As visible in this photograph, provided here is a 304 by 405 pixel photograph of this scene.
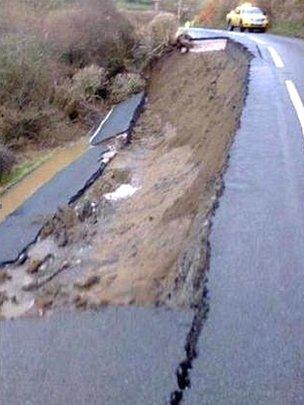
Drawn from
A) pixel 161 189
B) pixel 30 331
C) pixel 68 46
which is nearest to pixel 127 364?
pixel 30 331

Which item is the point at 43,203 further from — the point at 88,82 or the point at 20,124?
the point at 88,82

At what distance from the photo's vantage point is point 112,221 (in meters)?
12.9

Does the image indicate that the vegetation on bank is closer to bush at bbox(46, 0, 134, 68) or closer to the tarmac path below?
bush at bbox(46, 0, 134, 68)

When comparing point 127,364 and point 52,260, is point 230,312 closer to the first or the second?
point 127,364

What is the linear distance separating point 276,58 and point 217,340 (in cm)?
1668

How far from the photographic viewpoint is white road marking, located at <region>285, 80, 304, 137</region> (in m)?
13.4

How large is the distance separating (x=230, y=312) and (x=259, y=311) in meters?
0.27

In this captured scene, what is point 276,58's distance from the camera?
21.4 m

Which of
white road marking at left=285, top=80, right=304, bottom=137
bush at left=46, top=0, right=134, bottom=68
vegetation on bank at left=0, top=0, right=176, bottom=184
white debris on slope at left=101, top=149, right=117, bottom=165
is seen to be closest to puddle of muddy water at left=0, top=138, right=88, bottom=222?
vegetation on bank at left=0, top=0, right=176, bottom=184

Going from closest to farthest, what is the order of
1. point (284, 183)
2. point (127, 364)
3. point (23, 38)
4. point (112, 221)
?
point (127, 364)
point (284, 183)
point (112, 221)
point (23, 38)

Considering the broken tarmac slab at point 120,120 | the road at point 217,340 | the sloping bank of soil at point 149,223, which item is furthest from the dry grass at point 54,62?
the road at point 217,340

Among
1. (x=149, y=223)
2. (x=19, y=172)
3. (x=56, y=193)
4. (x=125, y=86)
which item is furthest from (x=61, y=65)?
(x=149, y=223)

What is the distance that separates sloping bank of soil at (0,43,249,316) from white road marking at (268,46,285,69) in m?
0.95

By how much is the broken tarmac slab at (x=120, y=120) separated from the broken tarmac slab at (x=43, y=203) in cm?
160
